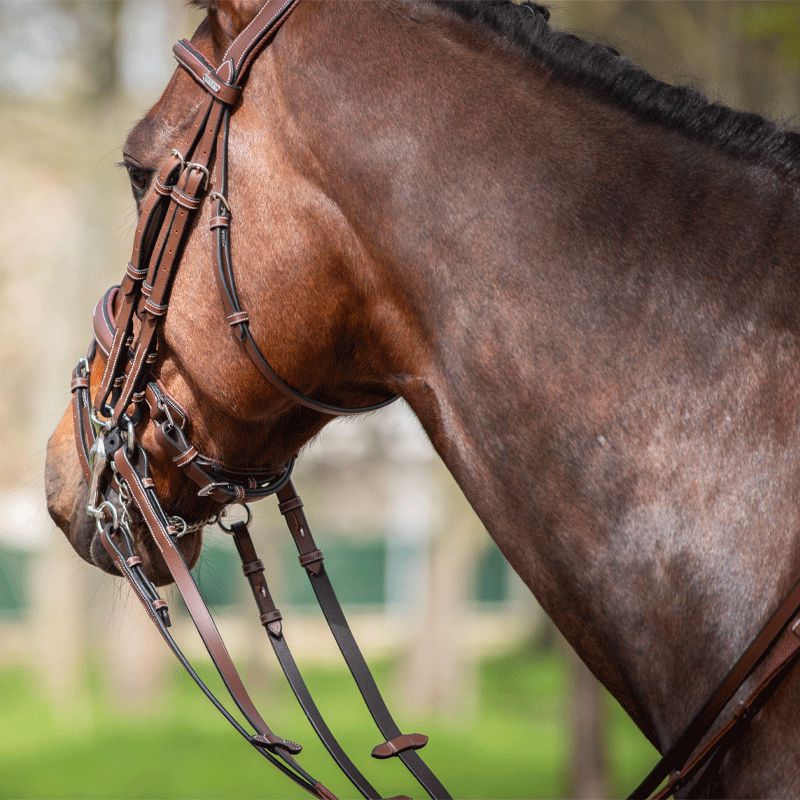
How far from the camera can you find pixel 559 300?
2.18 metres

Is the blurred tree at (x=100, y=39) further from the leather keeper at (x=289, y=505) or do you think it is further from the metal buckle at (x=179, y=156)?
the metal buckle at (x=179, y=156)

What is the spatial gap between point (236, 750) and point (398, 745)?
30.7 ft

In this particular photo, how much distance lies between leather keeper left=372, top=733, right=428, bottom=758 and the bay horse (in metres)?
0.53

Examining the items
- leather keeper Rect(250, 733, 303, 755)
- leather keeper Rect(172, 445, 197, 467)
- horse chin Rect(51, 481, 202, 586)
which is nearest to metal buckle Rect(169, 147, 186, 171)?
leather keeper Rect(172, 445, 197, 467)

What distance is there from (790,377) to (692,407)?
0.61 ft

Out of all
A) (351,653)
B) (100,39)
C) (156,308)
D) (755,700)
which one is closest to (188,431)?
(156,308)

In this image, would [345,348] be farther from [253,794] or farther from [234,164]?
[253,794]

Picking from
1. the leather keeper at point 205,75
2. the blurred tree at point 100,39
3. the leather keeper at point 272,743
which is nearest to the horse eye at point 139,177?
the leather keeper at point 205,75

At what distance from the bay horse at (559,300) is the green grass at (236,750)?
23.2 ft

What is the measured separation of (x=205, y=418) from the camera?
2676 millimetres

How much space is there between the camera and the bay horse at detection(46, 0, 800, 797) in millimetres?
2049

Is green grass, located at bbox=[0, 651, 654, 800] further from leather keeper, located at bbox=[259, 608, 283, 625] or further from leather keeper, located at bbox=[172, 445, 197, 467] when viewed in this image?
leather keeper, located at bbox=[172, 445, 197, 467]

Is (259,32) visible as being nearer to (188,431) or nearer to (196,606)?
(188,431)

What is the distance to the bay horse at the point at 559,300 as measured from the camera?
6.72 ft
